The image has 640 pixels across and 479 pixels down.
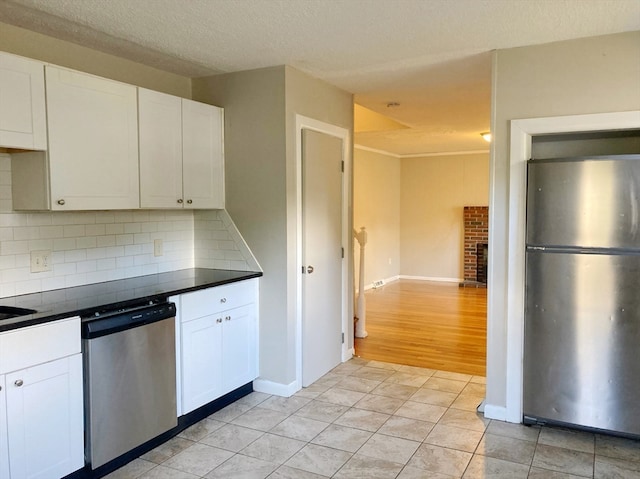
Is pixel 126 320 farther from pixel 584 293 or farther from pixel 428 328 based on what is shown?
pixel 428 328

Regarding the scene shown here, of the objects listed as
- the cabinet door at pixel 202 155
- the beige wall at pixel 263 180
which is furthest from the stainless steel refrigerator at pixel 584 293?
the cabinet door at pixel 202 155

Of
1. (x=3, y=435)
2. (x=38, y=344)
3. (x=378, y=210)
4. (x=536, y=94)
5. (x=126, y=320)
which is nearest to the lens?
(x=3, y=435)

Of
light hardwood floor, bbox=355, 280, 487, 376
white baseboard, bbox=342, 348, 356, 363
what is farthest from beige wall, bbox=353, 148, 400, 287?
white baseboard, bbox=342, 348, 356, 363

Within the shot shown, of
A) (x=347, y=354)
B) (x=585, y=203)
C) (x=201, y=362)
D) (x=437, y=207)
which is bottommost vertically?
(x=347, y=354)

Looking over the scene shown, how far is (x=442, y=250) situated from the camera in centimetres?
944

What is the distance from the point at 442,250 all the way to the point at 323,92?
607 centimetres

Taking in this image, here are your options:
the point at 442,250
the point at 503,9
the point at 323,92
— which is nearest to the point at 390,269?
the point at 442,250

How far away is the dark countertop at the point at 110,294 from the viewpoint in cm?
237

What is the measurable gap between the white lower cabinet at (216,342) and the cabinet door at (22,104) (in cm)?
119

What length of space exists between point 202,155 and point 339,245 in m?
1.37

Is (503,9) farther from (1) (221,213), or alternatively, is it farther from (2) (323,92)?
(1) (221,213)

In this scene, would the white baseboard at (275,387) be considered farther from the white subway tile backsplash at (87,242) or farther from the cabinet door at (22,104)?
the cabinet door at (22,104)

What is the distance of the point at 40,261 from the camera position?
2926 millimetres

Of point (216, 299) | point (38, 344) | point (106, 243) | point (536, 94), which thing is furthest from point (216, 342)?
point (536, 94)
